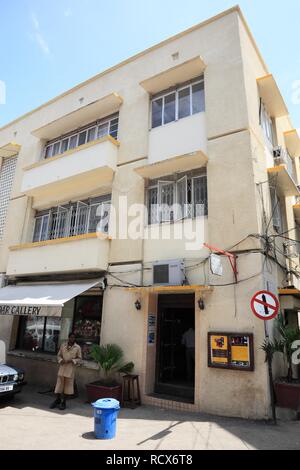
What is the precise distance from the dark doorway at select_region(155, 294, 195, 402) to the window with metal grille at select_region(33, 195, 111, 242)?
3.73 meters

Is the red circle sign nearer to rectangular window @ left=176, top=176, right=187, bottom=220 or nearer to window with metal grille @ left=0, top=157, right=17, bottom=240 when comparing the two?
rectangular window @ left=176, top=176, right=187, bottom=220

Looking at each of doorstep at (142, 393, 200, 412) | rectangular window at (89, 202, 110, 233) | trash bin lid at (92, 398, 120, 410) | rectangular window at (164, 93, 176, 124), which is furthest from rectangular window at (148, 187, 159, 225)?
trash bin lid at (92, 398, 120, 410)

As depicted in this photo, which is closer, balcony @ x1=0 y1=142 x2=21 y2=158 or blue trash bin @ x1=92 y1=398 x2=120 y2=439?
blue trash bin @ x1=92 y1=398 x2=120 y2=439

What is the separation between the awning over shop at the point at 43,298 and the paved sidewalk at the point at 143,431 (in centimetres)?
279

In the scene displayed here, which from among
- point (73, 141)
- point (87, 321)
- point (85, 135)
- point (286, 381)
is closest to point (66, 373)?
point (87, 321)

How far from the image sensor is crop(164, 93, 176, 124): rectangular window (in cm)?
1125

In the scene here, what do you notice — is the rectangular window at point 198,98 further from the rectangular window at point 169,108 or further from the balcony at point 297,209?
the balcony at point 297,209

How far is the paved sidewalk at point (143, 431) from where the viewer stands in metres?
5.57

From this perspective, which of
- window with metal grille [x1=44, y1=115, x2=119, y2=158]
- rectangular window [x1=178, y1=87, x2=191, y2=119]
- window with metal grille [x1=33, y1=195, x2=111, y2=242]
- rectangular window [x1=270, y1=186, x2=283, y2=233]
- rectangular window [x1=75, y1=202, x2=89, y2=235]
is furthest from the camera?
window with metal grille [x1=44, y1=115, x2=119, y2=158]

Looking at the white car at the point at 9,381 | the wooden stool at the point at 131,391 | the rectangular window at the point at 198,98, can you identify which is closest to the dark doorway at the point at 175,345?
the wooden stool at the point at 131,391

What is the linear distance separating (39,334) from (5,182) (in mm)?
8368

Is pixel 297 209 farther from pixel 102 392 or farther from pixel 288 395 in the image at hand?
Result: pixel 102 392
